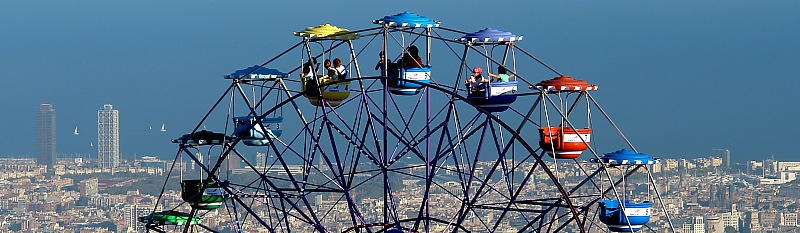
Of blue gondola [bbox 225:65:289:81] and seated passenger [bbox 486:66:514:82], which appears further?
blue gondola [bbox 225:65:289:81]

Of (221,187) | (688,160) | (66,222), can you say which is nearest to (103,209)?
(66,222)

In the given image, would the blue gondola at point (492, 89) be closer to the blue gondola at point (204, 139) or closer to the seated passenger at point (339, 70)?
the seated passenger at point (339, 70)

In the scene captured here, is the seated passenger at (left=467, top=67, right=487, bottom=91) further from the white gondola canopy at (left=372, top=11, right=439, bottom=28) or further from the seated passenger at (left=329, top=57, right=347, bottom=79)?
the seated passenger at (left=329, top=57, right=347, bottom=79)

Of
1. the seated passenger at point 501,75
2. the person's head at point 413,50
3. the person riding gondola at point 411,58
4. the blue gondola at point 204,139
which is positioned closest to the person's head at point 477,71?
the seated passenger at point 501,75

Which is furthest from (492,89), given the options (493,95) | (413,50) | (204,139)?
(204,139)

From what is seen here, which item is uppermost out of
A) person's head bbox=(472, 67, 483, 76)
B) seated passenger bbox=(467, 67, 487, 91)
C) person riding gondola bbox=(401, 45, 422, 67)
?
person riding gondola bbox=(401, 45, 422, 67)

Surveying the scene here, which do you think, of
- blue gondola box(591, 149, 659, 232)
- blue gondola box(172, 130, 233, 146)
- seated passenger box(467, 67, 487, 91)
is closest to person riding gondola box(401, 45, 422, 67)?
seated passenger box(467, 67, 487, 91)
